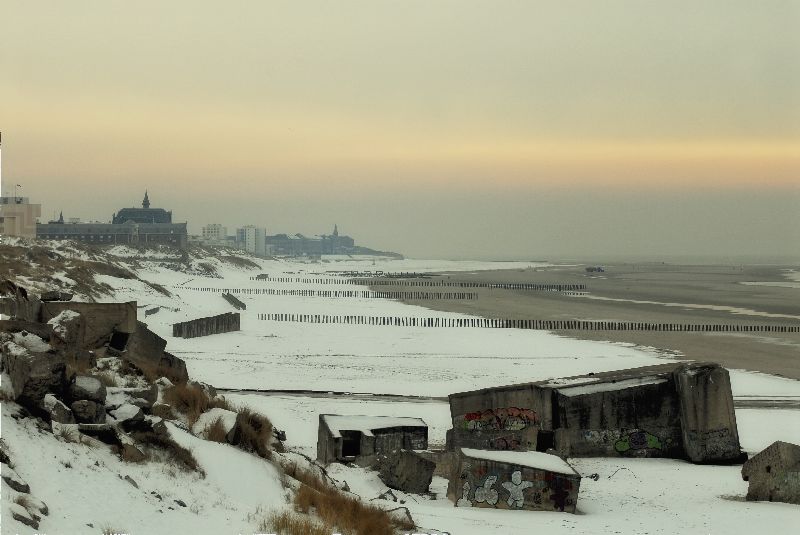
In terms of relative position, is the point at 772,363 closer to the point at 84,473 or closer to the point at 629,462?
the point at 629,462

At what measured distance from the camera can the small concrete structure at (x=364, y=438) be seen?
17.8m

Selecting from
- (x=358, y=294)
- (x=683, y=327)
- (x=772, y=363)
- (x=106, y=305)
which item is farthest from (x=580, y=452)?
(x=358, y=294)

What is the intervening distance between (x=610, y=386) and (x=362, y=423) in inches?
277

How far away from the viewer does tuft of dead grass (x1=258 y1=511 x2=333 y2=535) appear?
32.3ft

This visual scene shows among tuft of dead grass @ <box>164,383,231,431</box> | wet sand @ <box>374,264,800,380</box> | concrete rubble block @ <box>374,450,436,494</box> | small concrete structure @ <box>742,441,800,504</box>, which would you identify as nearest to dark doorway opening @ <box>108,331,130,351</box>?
tuft of dead grass @ <box>164,383,231,431</box>

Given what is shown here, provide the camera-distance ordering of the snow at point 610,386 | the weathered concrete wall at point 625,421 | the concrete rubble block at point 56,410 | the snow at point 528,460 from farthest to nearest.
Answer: the snow at point 610,386, the weathered concrete wall at point 625,421, the snow at point 528,460, the concrete rubble block at point 56,410

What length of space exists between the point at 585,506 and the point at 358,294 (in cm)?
8125

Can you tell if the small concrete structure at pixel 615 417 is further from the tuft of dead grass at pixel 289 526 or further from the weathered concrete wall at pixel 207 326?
the weathered concrete wall at pixel 207 326

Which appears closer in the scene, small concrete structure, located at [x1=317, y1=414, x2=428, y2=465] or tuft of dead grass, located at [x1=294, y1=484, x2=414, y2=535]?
tuft of dead grass, located at [x1=294, y1=484, x2=414, y2=535]

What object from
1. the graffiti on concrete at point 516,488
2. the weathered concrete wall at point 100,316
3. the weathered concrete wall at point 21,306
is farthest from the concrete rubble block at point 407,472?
the weathered concrete wall at point 21,306

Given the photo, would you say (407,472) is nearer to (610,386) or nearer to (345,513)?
(345,513)

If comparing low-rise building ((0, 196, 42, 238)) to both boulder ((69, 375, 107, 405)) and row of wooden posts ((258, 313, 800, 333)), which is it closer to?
row of wooden posts ((258, 313, 800, 333))

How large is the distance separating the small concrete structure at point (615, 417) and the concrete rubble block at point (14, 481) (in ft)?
42.9

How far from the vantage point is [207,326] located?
1768 inches
